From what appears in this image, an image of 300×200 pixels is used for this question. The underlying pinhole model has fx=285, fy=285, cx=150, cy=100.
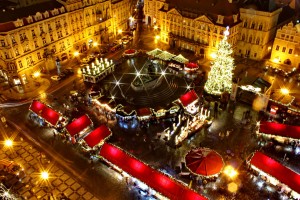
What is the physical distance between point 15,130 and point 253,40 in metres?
64.5

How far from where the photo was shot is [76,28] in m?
82.6

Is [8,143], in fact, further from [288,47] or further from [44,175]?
[288,47]

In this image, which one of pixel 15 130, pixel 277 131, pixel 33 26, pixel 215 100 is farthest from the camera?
pixel 33 26

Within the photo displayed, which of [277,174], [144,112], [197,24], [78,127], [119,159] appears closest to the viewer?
[277,174]

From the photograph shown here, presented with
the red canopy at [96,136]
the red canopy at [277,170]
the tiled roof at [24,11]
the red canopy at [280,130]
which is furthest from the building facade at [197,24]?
the red canopy at [96,136]

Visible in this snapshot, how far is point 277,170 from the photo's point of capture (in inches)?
1695

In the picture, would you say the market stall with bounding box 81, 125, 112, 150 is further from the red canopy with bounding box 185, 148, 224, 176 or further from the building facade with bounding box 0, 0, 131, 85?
the building facade with bounding box 0, 0, 131, 85

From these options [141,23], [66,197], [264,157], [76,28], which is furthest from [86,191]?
[141,23]

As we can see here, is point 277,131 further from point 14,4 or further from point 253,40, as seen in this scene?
point 14,4

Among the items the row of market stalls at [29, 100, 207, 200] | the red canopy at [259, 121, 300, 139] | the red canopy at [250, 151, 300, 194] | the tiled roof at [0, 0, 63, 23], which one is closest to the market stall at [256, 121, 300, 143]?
the red canopy at [259, 121, 300, 139]

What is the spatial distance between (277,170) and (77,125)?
34829 millimetres

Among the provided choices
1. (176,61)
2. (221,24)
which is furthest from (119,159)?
(221,24)

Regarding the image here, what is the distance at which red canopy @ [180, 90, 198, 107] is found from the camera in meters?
60.2

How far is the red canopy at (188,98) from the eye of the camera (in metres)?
60.2
